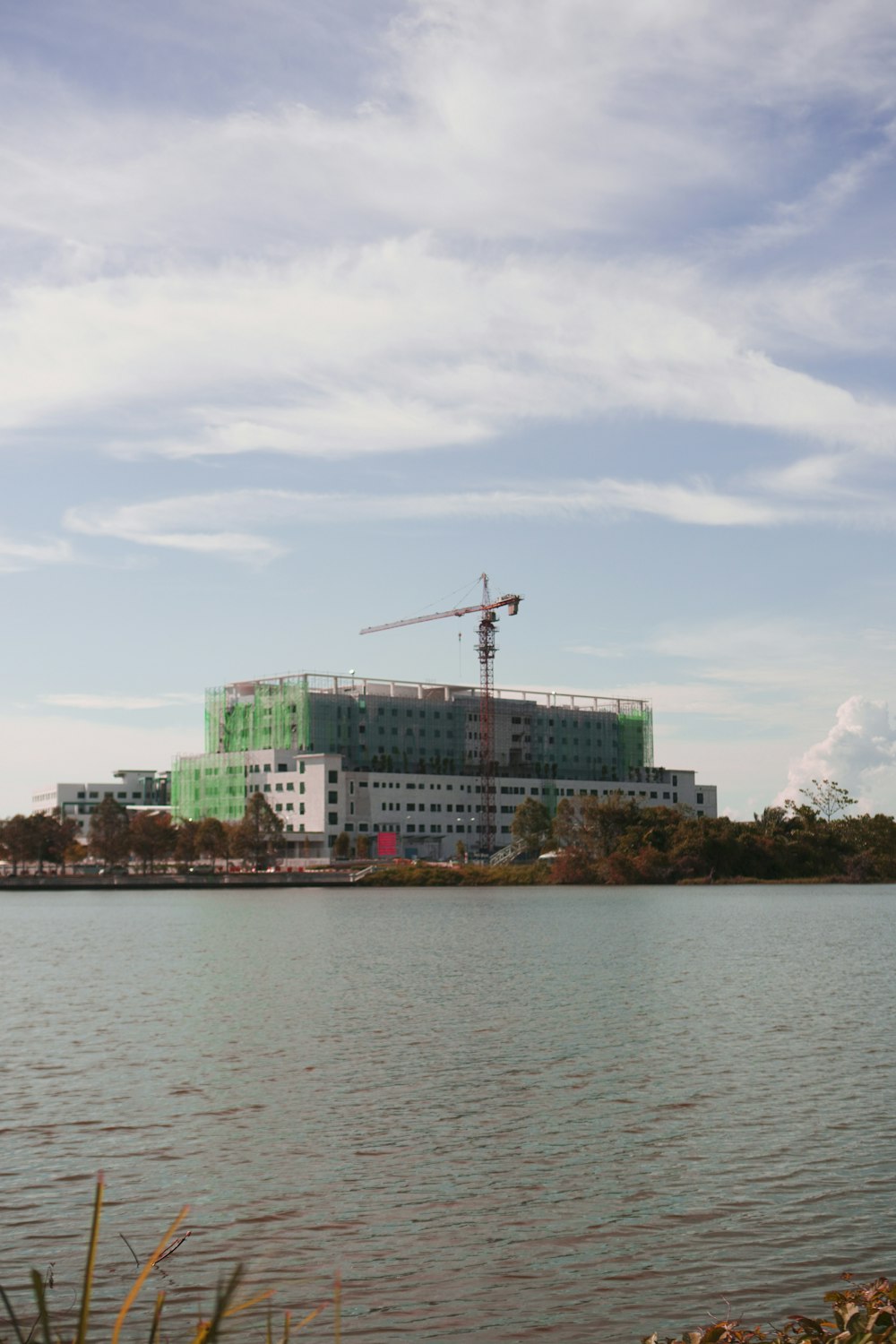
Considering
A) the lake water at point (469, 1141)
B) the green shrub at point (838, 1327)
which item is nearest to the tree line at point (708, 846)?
the lake water at point (469, 1141)

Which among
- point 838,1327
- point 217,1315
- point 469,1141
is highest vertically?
point 217,1315

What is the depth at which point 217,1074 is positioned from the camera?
111 feet

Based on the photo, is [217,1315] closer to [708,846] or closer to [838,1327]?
[838,1327]

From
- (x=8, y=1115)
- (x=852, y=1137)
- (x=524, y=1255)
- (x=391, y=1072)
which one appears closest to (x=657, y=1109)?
(x=852, y=1137)

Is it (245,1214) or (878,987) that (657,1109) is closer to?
(245,1214)

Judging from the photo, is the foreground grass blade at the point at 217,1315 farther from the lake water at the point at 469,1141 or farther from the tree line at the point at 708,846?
the tree line at the point at 708,846

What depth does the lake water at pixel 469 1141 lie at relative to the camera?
17.6 meters

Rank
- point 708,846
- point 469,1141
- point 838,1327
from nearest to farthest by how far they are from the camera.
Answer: point 838,1327 < point 469,1141 < point 708,846

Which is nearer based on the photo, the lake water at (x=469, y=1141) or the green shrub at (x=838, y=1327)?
the green shrub at (x=838, y=1327)

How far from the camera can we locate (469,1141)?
25812mm

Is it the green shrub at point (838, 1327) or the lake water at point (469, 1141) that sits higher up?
the green shrub at point (838, 1327)

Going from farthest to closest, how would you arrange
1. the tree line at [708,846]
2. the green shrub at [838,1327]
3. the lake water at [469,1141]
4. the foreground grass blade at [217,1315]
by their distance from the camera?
the tree line at [708,846] < the lake water at [469,1141] < the green shrub at [838,1327] < the foreground grass blade at [217,1315]

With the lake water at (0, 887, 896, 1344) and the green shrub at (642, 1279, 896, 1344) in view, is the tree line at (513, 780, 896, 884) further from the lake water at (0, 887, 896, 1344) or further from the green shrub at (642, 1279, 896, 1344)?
the green shrub at (642, 1279, 896, 1344)

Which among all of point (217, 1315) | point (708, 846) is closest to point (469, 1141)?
point (217, 1315)
